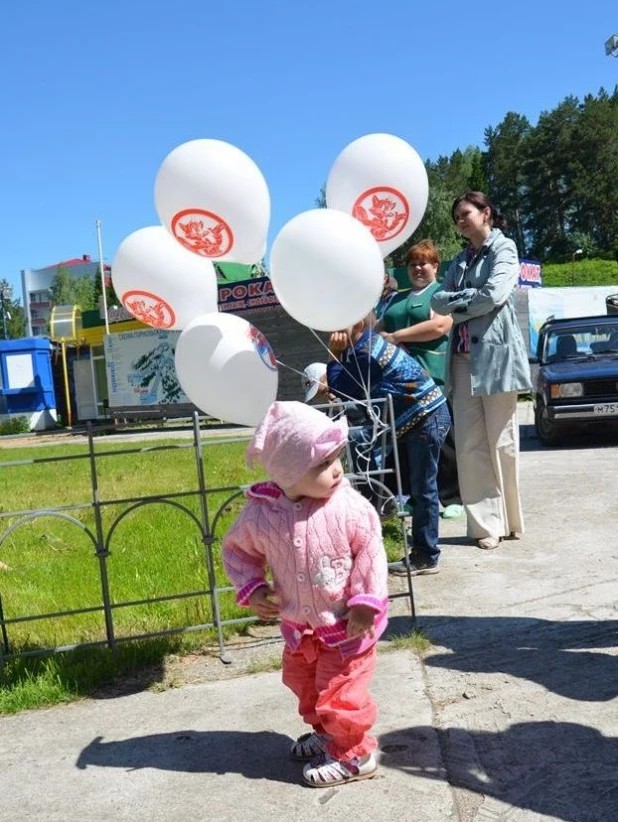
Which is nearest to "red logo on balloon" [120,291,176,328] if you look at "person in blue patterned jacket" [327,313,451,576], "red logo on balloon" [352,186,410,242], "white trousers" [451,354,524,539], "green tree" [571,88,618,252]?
"person in blue patterned jacket" [327,313,451,576]

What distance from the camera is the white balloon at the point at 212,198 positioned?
364 centimetres

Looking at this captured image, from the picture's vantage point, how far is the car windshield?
10.8m

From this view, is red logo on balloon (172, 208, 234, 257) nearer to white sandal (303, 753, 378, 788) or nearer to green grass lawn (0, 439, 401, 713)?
green grass lawn (0, 439, 401, 713)

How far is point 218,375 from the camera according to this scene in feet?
11.7

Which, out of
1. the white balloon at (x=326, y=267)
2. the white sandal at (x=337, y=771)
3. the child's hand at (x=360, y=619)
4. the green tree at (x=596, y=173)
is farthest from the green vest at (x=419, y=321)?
the green tree at (x=596, y=173)

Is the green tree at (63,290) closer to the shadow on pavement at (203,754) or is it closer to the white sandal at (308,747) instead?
the shadow on pavement at (203,754)

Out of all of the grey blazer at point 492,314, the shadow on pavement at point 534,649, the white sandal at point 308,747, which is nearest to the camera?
the white sandal at point 308,747

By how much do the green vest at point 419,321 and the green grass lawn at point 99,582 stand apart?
124 centimetres

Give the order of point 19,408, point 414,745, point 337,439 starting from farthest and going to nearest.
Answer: point 19,408 → point 414,745 → point 337,439

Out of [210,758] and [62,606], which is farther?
[62,606]

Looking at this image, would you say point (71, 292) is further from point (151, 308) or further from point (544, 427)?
point (151, 308)

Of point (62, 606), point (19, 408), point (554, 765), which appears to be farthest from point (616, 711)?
point (19, 408)

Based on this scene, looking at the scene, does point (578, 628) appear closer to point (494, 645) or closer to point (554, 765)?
point (494, 645)

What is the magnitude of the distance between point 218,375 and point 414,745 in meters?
1.69
